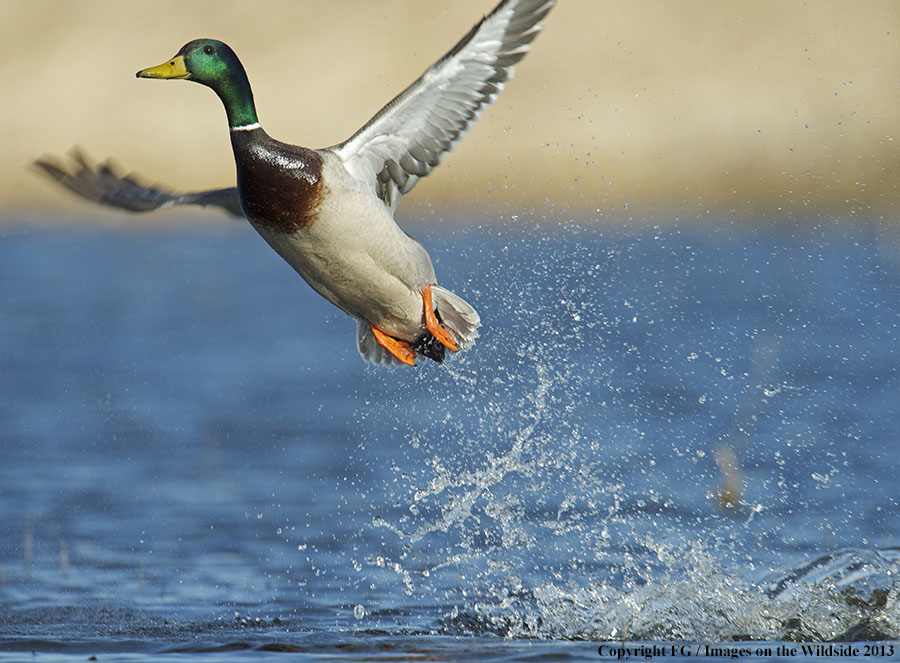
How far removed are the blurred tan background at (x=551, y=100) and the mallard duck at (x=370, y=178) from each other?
53.9ft

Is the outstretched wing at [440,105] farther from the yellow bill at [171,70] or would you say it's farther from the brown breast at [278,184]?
the yellow bill at [171,70]

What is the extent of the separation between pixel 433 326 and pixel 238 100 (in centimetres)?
134

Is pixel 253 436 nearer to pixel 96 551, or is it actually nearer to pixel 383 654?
pixel 96 551

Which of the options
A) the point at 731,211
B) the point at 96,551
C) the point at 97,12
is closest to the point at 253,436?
the point at 96,551

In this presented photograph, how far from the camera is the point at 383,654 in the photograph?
5.20 meters

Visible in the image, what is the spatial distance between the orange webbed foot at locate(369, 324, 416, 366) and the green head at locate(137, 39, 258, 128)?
1236 mm

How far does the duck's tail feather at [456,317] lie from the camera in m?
6.30

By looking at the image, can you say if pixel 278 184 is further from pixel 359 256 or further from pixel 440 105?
pixel 440 105

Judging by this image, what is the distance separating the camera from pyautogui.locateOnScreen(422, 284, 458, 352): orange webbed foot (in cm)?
612

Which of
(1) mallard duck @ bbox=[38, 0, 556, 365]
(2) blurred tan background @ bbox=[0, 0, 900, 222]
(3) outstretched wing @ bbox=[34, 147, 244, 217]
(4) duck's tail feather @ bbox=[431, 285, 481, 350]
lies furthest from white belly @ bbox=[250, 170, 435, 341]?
(2) blurred tan background @ bbox=[0, 0, 900, 222]

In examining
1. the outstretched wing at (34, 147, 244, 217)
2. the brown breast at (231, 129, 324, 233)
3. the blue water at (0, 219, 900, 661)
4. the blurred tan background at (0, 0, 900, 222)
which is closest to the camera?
the brown breast at (231, 129, 324, 233)

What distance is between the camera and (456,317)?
6.33 m

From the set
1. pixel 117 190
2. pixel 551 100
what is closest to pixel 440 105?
pixel 117 190

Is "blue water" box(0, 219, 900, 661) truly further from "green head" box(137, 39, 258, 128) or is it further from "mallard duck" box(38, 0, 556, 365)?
"green head" box(137, 39, 258, 128)
